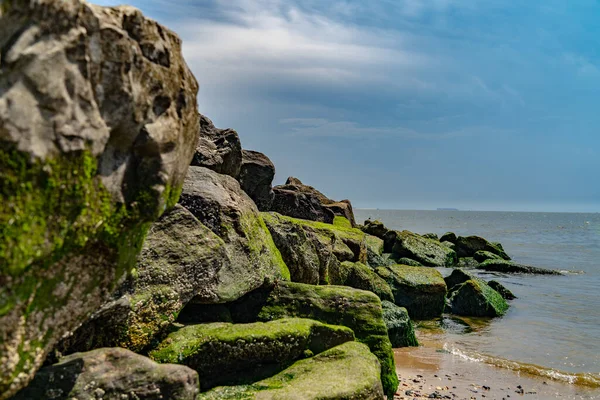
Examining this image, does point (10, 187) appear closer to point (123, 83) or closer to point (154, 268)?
point (123, 83)

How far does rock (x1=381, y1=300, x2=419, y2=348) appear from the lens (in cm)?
1395

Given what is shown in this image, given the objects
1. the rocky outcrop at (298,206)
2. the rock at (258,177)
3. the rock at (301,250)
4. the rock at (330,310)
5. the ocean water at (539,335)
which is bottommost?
the ocean water at (539,335)

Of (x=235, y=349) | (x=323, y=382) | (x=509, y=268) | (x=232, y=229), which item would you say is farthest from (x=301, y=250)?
(x=509, y=268)

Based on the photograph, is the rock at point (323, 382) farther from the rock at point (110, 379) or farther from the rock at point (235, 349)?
the rock at point (110, 379)

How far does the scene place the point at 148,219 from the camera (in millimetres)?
5059

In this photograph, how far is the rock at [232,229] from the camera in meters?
9.00

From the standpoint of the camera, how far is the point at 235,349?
736 centimetres

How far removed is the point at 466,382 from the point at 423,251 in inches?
871

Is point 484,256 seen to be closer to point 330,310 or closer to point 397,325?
point 397,325

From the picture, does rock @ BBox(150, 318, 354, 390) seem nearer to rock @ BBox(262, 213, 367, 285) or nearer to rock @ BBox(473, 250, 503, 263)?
rock @ BBox(262, 213, 367, 285)

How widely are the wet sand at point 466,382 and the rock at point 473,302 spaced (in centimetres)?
639

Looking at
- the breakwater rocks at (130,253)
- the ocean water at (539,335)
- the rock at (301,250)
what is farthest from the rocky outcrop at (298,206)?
the breakwater rocks at (130,253)

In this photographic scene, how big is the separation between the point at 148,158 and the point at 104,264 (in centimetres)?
112

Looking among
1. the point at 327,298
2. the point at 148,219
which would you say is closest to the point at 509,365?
the point at 327,298
